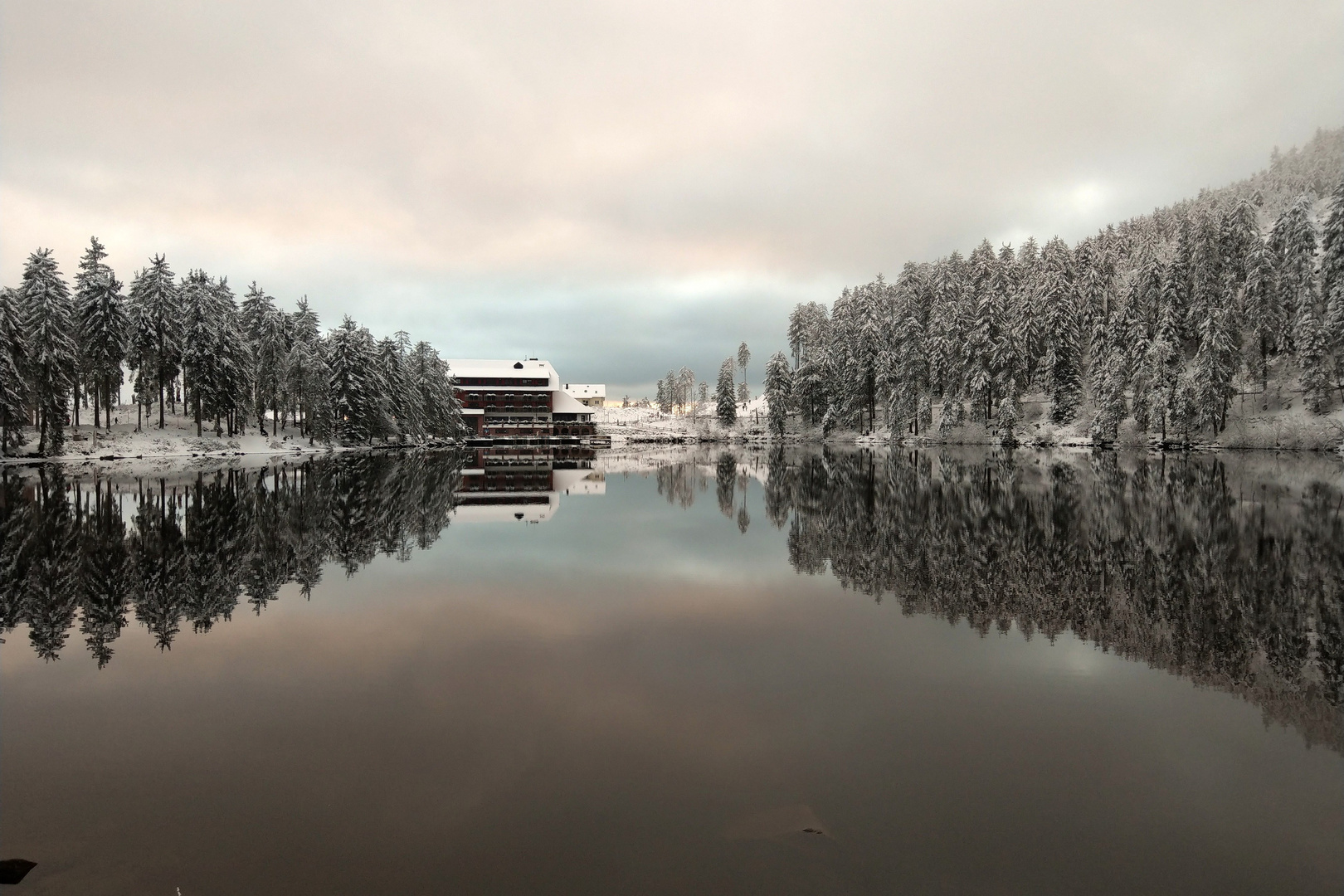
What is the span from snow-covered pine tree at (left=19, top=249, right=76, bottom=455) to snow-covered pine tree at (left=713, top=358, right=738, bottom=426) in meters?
79.0

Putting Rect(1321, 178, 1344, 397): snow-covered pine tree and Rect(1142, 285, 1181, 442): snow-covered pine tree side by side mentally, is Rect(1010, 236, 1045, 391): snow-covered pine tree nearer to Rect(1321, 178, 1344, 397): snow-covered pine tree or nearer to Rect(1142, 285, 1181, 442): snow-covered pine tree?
Rect(1142, 285, 1181, 442): snow-covered pine tree

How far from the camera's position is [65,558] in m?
15.0

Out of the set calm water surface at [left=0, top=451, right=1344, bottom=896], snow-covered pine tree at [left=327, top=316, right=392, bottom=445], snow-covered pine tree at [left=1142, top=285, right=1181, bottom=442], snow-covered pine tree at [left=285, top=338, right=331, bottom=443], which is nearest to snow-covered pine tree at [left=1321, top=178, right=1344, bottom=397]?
snow-covered pine tree at [left=1142, top=285, right=1181, bottom=442]

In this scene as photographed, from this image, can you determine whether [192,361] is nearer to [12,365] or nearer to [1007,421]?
[12,365]

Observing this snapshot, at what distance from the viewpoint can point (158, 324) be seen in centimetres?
5278

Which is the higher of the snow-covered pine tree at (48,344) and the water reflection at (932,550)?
the snow-covered pine tree at (48,344)

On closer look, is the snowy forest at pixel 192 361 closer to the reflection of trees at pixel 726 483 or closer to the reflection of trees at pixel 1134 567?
the reflection of trees at pixel 726 483

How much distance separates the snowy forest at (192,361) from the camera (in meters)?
42.5

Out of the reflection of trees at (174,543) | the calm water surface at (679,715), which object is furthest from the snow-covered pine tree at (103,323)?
the calm water surface at (679,715)

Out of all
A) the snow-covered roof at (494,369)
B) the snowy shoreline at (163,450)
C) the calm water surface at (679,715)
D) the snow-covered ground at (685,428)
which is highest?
the snow-covered roof at (494,369)

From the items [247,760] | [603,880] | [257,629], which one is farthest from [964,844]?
[257,629]

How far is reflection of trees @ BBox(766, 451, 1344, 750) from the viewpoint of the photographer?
28.8 ft

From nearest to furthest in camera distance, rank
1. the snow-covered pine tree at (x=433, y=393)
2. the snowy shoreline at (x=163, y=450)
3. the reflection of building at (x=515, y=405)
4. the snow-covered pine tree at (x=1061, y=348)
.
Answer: the snowy shoreline at (x=163, y=450)
the snow-covered pine tree at (x=1061, y=348)
the snow-covered pine tree at (x=433, y=393)
the reflection of building at (x=515, y=405)

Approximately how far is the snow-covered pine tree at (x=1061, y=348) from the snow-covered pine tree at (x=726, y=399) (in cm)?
4710
